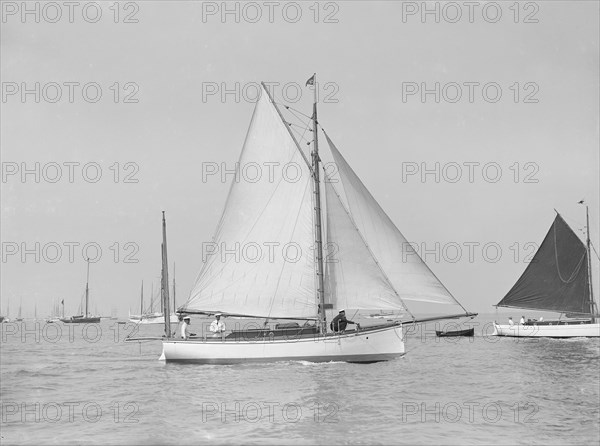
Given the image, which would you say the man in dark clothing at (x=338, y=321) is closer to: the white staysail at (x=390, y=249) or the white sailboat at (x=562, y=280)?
the white staysail at (x=390, y=249)

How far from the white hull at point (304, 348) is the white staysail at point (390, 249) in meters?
2.51

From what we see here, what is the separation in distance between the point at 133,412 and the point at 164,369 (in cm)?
1501

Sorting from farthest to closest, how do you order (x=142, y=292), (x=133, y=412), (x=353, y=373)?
(x=142, y=292) < (x=353, y=373) < (x=133, y=412)

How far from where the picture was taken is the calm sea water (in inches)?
658

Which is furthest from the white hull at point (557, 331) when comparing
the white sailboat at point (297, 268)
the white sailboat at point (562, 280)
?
the white sailboat at point (297, 268)

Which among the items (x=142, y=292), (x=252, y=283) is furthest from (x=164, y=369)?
(x=142, y=292)

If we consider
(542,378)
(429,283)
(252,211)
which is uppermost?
(252,211)

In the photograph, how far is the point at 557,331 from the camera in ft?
226

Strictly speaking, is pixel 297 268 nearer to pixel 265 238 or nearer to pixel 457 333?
pixel 265 238

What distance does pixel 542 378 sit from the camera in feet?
102

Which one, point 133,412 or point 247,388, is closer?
point 133,412

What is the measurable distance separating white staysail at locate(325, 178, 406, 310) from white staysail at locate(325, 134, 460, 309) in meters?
0.39

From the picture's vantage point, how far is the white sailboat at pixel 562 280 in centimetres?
6425

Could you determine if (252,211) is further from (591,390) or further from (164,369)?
(591,390)
